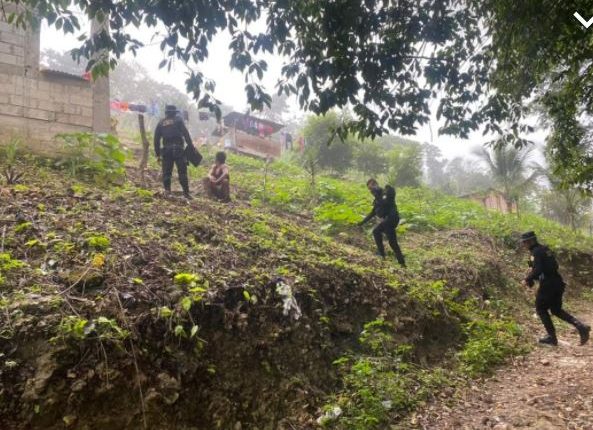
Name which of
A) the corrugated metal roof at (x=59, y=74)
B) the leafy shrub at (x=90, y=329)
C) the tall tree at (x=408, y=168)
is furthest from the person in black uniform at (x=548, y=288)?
the tall tree at (x=408, y=168)

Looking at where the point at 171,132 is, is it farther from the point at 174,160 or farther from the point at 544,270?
the point at 544,270

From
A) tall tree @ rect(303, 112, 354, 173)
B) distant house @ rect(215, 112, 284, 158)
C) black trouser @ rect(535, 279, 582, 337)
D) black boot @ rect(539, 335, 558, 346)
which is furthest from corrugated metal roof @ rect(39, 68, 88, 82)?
tall tree @ rect(303, 112, 354, 173)

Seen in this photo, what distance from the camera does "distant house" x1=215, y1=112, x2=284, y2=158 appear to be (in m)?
23.9

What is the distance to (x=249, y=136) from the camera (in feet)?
80.9

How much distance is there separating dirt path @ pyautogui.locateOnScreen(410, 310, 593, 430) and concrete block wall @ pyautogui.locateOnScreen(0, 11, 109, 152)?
27.3 feet

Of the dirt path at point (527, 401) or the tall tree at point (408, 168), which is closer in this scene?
the dirt path at point (527, 401)

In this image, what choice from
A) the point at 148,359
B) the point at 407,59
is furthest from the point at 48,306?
the point at 407,59

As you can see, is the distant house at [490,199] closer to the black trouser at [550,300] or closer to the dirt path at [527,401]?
the black trouser at [550,300]

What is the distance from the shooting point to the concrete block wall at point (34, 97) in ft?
→ 26.8

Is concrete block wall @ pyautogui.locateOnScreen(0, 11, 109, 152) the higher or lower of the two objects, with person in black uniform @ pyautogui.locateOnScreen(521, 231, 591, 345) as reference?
higher

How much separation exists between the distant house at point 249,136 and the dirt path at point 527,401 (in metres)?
19.9

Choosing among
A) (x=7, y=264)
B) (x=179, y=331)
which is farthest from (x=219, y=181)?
(x=179, y=331)

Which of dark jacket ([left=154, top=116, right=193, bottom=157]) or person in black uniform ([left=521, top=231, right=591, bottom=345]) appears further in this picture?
dark jacket ([left=154, top=116, right=193, bottom=157])

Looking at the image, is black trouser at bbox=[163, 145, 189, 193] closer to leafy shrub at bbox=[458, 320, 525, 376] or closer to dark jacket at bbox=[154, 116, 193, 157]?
dark jacket at bbox=[154, 116, 193, 157]
